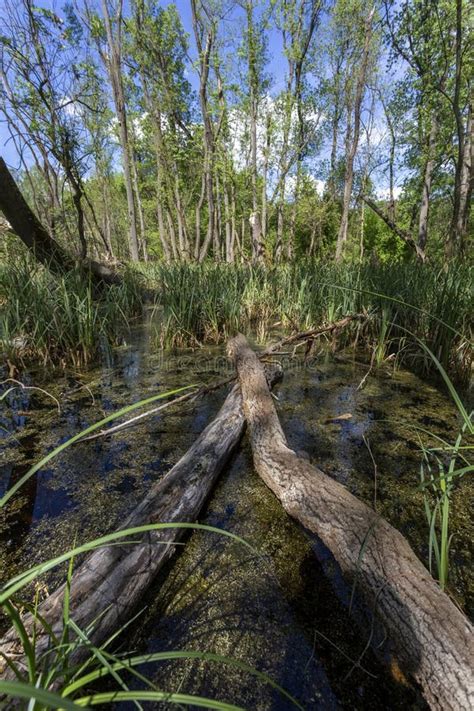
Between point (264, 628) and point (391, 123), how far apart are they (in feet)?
53.7

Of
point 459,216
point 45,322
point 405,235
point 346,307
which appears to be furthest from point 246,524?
point 405,235

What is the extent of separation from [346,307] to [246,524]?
268cm

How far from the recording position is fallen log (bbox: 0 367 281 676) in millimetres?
697

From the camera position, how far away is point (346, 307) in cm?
332

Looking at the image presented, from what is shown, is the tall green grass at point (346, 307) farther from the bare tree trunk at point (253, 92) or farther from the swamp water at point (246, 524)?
the bare tree trunk at point (253, 92)

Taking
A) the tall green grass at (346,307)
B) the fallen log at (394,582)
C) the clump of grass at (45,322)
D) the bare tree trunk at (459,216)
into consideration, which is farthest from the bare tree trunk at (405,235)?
the fallen log at (394,582)

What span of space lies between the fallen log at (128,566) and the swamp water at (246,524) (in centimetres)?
10

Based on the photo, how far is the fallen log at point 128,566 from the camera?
2.29ft

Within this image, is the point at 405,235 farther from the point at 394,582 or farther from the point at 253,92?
the point at 394,582

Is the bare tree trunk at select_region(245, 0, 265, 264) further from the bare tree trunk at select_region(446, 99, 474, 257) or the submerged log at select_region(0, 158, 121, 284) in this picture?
the submerged log at select_region(0, 158, 121, 284)

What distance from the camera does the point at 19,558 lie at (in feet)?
3.33

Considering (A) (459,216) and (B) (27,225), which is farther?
(A) (459,216)

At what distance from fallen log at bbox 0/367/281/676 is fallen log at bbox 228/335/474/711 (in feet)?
1.09

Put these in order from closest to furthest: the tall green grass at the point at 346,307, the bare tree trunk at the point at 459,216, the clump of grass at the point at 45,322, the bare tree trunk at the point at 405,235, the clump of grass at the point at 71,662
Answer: the clump of grass at the point at 71,662
the tall green grass at the point at 346,307
the clump of grass at the point at 45,322
the bare tree trunk at the point at 459,216
the bare tree trunk at the point at 405,235
